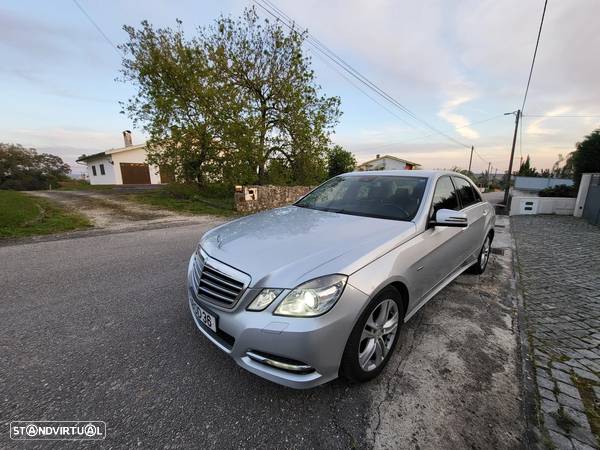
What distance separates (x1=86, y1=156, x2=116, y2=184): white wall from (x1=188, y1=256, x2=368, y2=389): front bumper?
28461mm

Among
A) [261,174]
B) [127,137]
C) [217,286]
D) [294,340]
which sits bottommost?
[294,340]

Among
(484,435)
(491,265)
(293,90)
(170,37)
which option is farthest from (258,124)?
(484,435)

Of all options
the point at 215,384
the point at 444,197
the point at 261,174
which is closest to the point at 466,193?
the point at 444,197

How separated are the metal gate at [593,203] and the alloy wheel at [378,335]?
11.8 metres

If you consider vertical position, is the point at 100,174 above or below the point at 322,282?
above

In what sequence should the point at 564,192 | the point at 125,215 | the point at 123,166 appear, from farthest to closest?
the point at 123,166 < the point at 564,192 < the point at 125,215

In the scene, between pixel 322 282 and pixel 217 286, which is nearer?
pixel 322 282

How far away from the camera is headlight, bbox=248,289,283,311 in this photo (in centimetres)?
167

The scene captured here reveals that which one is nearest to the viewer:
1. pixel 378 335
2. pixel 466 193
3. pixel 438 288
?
pixel 378 335

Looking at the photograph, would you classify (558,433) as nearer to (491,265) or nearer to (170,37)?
(491,265)

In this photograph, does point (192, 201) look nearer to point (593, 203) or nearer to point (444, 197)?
point (444, 197)

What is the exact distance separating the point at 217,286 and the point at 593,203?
14.2 metres

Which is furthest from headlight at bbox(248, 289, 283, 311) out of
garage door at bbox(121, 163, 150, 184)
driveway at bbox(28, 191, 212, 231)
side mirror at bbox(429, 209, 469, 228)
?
garage door at bbox(121, 163, 150, 184)

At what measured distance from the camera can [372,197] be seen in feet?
9.87
